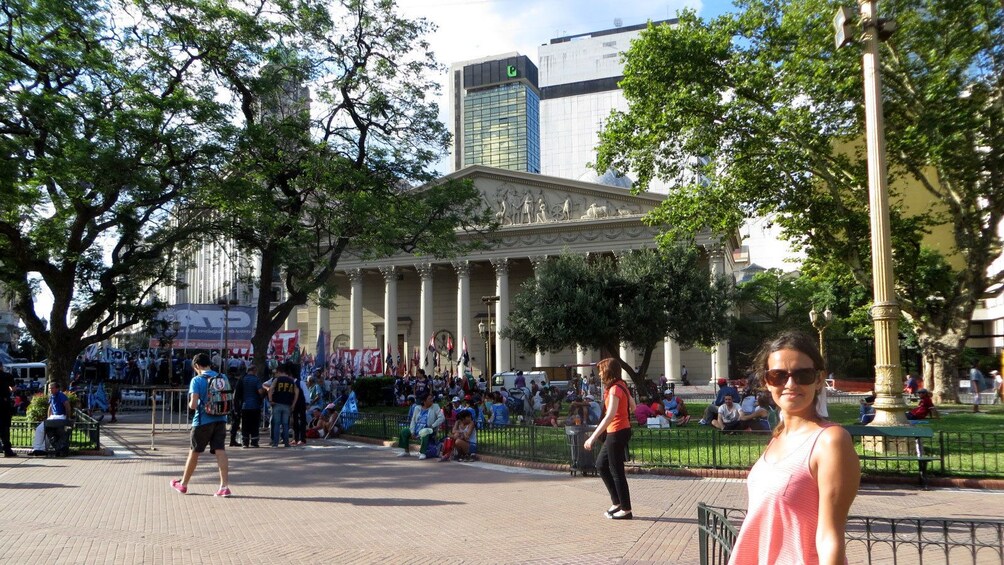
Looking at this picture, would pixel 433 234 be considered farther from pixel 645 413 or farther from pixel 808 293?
pixel 808 293

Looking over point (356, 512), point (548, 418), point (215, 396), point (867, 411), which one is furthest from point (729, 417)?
point (215, 396)

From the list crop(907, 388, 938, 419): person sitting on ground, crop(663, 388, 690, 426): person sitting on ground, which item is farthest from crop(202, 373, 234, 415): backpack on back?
crop(907, 388, 938, 419): person sitting on ground

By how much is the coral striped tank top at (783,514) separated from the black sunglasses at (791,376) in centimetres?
21

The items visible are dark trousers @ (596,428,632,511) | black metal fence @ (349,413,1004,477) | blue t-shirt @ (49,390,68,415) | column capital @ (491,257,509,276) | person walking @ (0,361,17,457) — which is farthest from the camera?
column capital @ (491,257,509,276)

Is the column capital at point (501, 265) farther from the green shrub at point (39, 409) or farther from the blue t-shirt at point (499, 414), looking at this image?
the green shrub at point (39, 409)

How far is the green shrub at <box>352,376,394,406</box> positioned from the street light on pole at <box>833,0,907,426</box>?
2249cm

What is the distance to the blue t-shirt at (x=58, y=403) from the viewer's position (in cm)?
1359

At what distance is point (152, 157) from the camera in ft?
51.5

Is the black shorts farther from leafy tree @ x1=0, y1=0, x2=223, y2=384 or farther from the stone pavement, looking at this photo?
leafy tree @ x1=0, y1=0, x2=223, y2=384

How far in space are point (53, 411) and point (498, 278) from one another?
38.8 meters

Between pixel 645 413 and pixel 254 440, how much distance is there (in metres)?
8.37

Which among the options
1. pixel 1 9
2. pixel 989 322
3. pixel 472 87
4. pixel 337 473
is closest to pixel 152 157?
pixel 1 9

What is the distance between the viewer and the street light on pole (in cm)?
1287

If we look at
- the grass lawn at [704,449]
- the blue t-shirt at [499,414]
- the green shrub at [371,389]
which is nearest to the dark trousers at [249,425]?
the grass lawn at [704,449]
